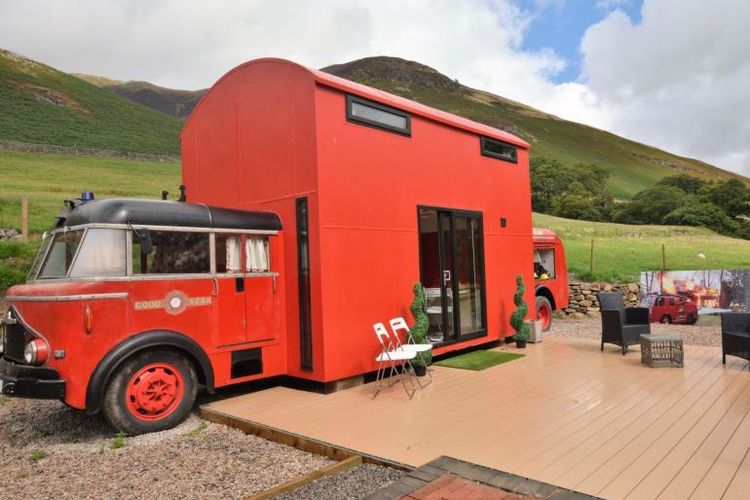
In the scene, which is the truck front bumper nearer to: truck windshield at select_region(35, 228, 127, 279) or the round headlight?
the round headlight

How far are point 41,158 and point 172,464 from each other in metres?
42.2

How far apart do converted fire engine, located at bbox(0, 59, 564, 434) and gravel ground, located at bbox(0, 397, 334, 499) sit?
0.40 m

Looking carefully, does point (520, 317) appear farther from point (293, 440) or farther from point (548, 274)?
point (293, 440)

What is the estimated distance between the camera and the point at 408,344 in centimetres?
665

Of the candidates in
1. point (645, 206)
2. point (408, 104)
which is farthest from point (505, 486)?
point (645, 206)

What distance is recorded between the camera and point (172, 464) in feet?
13.6

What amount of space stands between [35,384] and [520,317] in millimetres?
7276

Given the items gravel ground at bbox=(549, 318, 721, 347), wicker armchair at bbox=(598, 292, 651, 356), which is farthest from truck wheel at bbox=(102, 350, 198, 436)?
gravel ground at bbox=(549, 318, 721, 347)

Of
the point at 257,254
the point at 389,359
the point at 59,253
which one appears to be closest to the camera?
the point at 59,253

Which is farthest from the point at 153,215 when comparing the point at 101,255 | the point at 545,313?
the point at 545,313

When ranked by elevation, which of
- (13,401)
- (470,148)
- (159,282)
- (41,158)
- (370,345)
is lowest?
(13,401)

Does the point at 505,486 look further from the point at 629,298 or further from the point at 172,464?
the point at 629,298

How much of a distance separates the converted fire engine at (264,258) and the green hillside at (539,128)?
3145 inches

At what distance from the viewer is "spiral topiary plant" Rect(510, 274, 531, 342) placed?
8.88 metres
